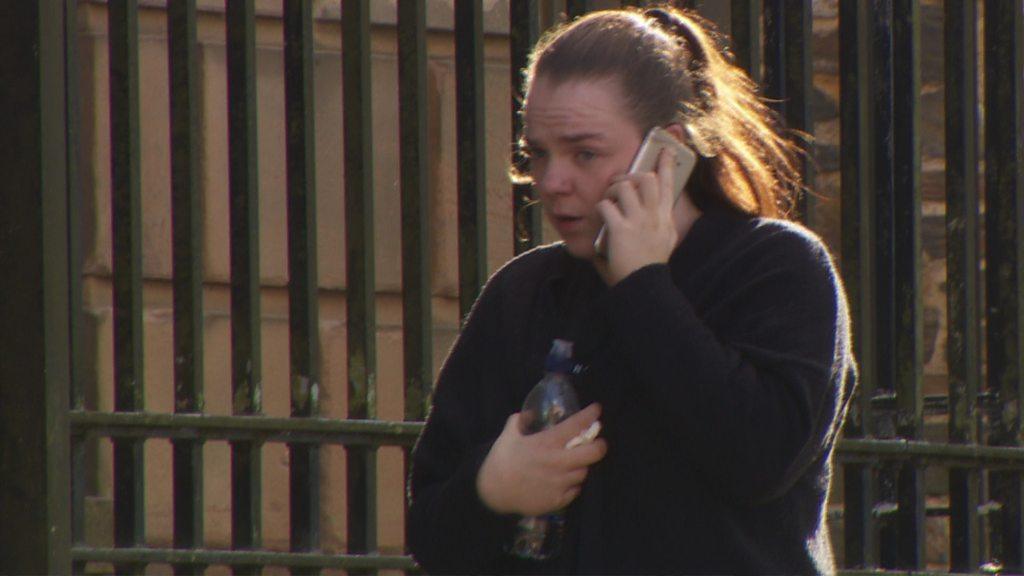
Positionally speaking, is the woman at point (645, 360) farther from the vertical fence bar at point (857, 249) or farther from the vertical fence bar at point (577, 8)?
the vertical fence bar at point (857, 249)

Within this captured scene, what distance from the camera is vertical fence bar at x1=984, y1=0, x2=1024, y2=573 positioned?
4.17 m

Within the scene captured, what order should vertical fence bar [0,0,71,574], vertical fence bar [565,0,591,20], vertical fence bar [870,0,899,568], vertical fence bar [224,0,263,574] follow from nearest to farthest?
vertical fence bar [0,0,71,574] → vertical fence bar [224,0,263,574] → vertical fence bar [565,0,591,20] → vertical fence bar [870,0,899,568]

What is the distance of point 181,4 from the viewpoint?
3.49 metres

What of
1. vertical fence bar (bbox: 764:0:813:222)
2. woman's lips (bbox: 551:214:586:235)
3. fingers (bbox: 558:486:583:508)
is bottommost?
fingers (bbox: 558:486:583:508)

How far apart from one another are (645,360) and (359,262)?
1271 millimetres

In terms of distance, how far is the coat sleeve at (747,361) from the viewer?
7.71ft

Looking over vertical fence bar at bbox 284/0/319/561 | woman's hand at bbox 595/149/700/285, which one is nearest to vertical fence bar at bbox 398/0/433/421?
vertical fence bar at bbox 284/0/319/561

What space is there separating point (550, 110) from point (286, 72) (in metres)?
1.10

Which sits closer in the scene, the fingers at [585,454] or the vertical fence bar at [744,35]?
the fingers at [585,454]

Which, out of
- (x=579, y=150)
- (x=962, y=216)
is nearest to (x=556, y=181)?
(x=579, y=150)

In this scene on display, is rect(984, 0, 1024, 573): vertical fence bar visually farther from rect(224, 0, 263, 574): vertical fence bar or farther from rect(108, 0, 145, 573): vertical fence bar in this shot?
rect(108, 0, 145, 573): vertical fence bar

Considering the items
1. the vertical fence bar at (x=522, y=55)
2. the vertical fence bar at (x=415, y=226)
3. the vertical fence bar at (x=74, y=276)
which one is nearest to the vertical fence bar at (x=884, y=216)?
the vertical fence bar at (x=522, y=55)

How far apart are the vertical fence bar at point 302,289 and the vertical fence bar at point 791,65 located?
3.24 ft

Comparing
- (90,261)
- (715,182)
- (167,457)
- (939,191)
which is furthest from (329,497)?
(715,182)
